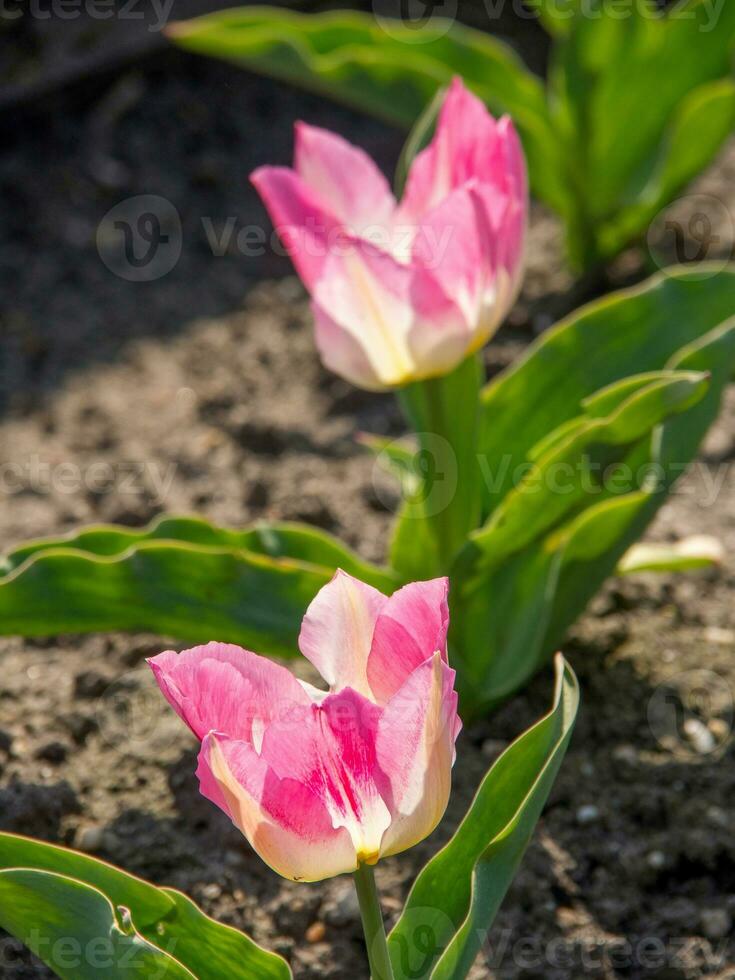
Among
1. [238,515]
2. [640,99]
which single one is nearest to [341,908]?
[238,515]

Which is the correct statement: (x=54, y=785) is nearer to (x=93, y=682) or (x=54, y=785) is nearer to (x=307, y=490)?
(x=93, y=682)

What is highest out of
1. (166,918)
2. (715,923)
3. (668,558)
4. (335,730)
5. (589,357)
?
(335,730)

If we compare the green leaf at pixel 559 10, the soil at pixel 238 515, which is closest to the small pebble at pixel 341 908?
the soil at pixel 238 515

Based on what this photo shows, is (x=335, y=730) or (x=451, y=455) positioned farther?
(x=451, y=455)

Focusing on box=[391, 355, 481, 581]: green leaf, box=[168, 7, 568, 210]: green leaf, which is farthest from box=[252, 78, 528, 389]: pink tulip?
box=[168, 7, 568, 210]: green leaf

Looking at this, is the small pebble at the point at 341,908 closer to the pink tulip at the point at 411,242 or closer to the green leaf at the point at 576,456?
the green leaf at the point at 576,456

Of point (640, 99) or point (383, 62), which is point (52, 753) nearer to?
point (383, 62)
